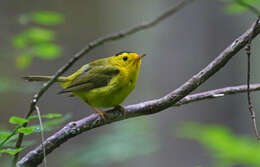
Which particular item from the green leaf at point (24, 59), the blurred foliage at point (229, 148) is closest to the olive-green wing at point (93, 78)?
the green leaf at point (24, 59)

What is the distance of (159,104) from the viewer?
2863 millimetres

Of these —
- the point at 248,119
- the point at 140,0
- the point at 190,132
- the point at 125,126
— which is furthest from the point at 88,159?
the point at 140,0

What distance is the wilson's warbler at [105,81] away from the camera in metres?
4.35

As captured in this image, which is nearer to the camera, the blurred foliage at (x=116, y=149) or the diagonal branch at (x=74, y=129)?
the diagonal branch at (x=74, y=129)

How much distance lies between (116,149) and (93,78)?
3.34 ft

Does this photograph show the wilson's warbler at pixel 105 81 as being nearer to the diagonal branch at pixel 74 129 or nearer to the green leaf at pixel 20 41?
the green leaf at pixel 20 41

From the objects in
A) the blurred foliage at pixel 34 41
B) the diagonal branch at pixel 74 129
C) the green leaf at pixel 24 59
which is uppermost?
the blurred foliage at pixel 34 41

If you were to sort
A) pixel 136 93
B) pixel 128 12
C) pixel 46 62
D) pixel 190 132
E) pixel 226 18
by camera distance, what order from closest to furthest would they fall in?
pixel 190 132, pixel 46 62, pixel 226 18, pixel 136 93, pixel 128 12

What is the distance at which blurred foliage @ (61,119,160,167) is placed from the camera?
15.0 feet

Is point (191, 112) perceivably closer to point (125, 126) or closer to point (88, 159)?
point (125, 126)

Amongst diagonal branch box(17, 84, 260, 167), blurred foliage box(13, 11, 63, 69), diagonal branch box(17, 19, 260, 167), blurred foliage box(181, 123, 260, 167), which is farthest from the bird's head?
diagonal branch box(17, 19, 260, 167)

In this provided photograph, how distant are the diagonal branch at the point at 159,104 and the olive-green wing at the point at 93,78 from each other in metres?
1.46

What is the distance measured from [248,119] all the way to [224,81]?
122cm

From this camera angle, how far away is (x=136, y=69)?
4742mm
